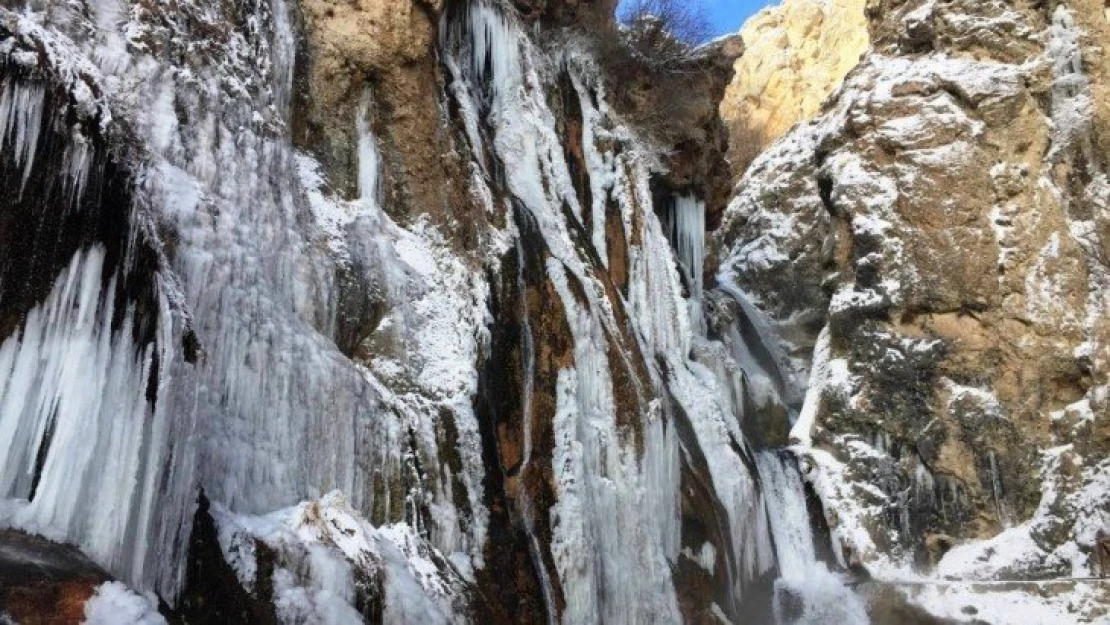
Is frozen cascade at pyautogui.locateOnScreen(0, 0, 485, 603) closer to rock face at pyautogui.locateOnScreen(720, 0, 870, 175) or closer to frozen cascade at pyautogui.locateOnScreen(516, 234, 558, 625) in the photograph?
frozen cascade at pyautogui.locateOnScreen(516, 234, 558, 625)

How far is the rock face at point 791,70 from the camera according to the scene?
37875 mm

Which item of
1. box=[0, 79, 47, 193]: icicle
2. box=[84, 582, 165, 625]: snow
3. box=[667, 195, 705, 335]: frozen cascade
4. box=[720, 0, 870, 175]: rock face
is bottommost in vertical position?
box=[84, 582, 165, 625]: snow

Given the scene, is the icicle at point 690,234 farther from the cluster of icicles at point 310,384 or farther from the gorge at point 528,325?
the cluster of icicles at point 310,384

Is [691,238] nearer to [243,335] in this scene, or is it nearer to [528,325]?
[528,325]

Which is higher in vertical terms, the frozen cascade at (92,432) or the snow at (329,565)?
the frozen cascade at (92,432)

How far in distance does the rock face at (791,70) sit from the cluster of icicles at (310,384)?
2305 cm

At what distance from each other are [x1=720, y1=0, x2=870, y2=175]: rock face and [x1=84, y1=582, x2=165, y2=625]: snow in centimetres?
3320

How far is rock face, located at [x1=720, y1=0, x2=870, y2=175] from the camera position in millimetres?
37875

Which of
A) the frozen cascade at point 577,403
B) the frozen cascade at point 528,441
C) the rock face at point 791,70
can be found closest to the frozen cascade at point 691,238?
the frozen cascade at point 577,403

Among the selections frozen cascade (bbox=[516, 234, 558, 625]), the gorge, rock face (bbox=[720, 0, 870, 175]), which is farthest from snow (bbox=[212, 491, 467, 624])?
rock face (bbox=[720, 0, 870, 175])

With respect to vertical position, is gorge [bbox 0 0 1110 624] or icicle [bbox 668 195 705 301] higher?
icicle [bbox 668 195 705 301]

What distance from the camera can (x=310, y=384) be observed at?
7.85 metres

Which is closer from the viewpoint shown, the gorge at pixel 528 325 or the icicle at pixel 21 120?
the icicle at pixel 21 120

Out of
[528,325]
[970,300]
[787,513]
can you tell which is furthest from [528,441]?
[970,300]
